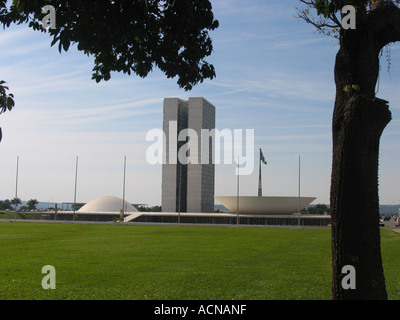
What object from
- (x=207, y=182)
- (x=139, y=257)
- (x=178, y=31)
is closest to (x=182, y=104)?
(x=207, y=182)

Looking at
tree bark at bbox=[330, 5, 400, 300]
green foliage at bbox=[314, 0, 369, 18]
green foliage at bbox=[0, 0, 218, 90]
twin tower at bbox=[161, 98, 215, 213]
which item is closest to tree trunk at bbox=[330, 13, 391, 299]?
tree bark at bbox=[330, 5, 400, 300]

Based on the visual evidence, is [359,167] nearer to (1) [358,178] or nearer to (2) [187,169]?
(1) [358,178]

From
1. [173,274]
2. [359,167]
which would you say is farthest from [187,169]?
[359,167]

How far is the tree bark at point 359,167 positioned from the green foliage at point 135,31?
243cm

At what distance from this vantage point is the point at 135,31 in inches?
247

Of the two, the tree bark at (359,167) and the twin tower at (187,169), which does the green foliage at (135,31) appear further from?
the twin tower at (187,169)

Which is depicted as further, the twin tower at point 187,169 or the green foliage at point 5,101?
the twin tower at point 187,169

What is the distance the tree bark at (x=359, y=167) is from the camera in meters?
5.38

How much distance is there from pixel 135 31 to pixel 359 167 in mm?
3677

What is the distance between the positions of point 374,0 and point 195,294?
19.9 feet

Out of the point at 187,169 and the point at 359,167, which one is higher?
the point at 187,169

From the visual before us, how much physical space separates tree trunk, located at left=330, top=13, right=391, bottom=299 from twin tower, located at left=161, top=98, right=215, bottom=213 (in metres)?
97.5

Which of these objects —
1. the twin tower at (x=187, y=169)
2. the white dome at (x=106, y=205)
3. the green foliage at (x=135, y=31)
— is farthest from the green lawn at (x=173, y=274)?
the twin tower at (x=187, y=169)

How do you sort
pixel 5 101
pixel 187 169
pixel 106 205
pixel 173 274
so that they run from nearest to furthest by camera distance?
pixel 5 101 < pixel 173 274 < pixel 106 205 < pixel 187 169
